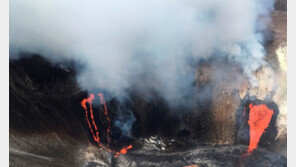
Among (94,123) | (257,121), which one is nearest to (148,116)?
(94,123)

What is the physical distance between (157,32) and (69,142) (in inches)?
252

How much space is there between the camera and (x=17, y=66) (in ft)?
40.3

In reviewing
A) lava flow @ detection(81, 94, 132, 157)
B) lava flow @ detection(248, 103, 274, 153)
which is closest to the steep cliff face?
lava flow @ detection(81, 94, 132, 157)

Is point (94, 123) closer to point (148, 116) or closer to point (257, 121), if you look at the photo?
point (148, 116)

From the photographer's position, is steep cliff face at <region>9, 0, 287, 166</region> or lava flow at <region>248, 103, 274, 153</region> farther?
lava flow at <region>248, 103, 274, 153</region>

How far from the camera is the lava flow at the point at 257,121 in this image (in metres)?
13.2

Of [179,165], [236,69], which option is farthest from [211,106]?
[179,165]

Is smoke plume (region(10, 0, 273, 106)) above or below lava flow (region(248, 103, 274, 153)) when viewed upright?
above

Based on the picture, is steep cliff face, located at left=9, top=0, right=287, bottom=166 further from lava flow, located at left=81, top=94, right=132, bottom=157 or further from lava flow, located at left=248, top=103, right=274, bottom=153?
lava flow, located at left=248, top=103, right=274, bottom=153

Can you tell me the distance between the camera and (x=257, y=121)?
1322cm

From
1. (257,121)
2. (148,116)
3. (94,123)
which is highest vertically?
(148,116)

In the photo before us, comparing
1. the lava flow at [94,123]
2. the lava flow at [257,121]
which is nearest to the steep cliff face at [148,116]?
the lava flow at [94,123]

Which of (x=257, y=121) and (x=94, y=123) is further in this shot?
(x=94, y=123)

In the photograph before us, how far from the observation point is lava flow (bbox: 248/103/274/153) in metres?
13.2
